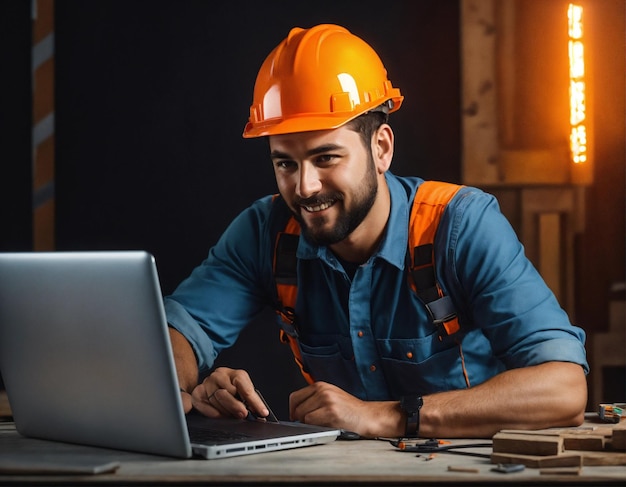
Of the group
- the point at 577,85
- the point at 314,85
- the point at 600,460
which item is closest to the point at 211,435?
the point at 600,460

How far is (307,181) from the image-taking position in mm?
2201

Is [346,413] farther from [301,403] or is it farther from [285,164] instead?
[285,164]

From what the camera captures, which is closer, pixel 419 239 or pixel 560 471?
pixel 560 471

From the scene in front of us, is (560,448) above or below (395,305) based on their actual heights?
below

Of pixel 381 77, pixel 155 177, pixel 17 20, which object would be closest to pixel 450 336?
pixel 381 77

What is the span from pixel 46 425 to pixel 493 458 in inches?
32.1

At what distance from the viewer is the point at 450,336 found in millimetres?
2275

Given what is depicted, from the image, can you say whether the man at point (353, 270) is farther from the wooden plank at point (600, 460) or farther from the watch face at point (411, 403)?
the wooden plank at point (600, 460)

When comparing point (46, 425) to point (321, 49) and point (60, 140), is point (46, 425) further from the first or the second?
point (60, 140)

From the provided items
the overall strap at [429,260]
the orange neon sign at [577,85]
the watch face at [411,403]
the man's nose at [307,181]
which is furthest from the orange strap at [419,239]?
the orange neon sign at [577,85]

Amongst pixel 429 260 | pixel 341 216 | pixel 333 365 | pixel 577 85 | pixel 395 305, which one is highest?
pixel 577 85

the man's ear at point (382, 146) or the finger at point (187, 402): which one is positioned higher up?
the man's ear at point (382, 146)

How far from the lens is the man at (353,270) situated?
2.06 m

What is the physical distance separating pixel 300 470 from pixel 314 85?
1107mm
